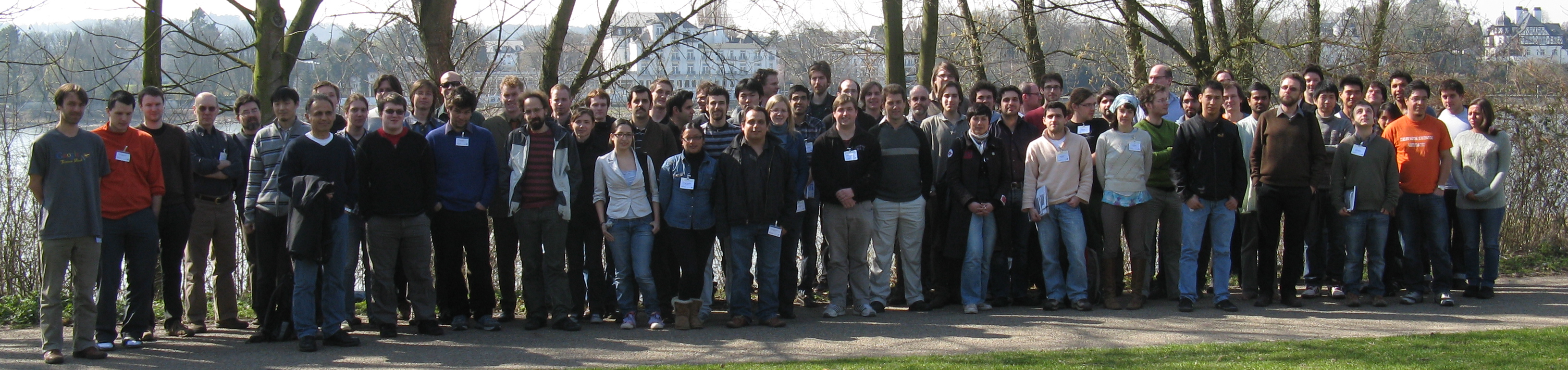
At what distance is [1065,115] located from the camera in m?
8.48

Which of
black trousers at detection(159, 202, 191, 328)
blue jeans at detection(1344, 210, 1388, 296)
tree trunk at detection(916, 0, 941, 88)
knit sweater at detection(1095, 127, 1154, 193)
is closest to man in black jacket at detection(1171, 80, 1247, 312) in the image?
knit sweater at detection(1095, 127, 1154, 193)

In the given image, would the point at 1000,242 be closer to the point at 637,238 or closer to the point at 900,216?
the point at 900,216

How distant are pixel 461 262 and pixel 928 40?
6.13 metres

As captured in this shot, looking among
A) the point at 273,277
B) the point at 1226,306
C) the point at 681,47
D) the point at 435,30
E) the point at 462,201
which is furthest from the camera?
the point at 681,47

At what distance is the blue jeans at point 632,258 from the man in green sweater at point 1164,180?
362cm

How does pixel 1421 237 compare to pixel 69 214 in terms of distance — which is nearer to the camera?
pixel 69 214

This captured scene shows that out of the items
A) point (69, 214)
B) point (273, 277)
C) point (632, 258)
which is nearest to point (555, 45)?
point (632, 258)

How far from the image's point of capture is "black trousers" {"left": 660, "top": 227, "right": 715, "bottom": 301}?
7.43 metres

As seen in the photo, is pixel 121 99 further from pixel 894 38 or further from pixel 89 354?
pixel 894 38

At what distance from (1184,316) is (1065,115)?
1732 millimetres

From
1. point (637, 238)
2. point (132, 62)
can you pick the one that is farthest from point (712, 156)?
point (132, 62)

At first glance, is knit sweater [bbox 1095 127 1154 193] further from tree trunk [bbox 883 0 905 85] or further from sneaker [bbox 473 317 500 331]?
sneaker [bbox 473 317 500 331]

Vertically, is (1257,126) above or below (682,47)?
below

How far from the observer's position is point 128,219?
6.58m
